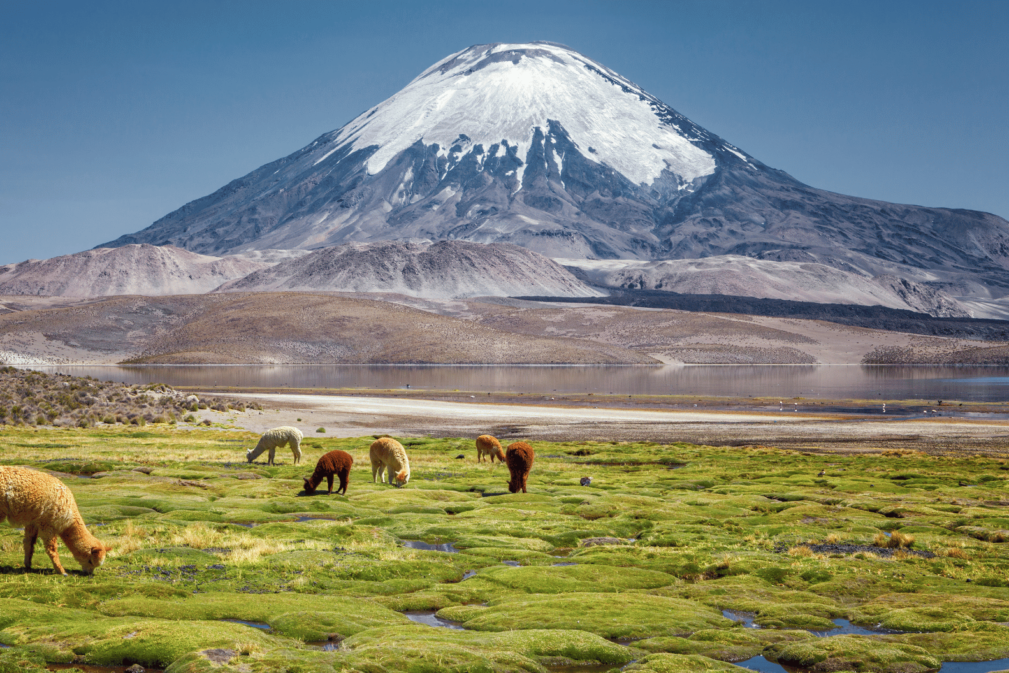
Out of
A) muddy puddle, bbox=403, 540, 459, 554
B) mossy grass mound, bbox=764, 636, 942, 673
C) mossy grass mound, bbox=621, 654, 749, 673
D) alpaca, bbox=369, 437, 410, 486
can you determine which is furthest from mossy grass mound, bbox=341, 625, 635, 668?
alpaca, bbox=369, 437, 410, 486

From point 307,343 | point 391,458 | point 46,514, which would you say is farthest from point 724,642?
point 307,343

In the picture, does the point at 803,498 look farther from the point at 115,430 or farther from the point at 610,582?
the point at 115,430

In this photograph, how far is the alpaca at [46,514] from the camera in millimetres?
13055

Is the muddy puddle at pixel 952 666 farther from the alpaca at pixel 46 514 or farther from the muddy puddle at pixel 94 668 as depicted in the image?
the alpaca at pixel 46 514

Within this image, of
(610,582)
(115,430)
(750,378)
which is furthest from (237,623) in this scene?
(750,378)

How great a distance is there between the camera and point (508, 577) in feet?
52.2

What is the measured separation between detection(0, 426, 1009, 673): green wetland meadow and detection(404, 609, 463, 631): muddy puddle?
2.7 inches

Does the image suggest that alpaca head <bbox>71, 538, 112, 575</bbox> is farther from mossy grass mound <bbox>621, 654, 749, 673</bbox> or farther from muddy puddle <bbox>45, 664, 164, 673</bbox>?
mossy grass mound <bbox>621, 654, 749, 673</bbox>

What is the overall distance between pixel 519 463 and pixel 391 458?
380 centimetres

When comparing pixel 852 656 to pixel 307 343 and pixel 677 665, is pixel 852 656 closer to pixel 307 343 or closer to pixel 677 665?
pixel 677 665

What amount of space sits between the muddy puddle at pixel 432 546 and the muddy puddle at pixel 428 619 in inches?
174

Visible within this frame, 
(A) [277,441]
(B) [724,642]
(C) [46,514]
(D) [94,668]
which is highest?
(C) [46,514]

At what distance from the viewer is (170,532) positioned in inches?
719

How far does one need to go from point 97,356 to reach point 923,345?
552 ft
